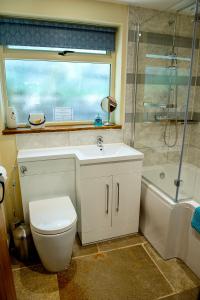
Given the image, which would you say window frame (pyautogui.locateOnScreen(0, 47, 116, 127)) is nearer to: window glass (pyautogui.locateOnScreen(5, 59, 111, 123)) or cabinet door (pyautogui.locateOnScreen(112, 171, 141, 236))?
window glass (pyautogui.locateOnScreen(5, 59, 111, 123))

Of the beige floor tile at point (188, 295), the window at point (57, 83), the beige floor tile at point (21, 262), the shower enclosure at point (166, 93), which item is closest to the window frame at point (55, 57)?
the window at point (57, 83)

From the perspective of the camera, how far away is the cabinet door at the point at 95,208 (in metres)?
1.92

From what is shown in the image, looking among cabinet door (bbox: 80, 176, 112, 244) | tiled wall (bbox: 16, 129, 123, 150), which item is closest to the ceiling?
tiled wall (bbox: 16, 129, 123, 150)

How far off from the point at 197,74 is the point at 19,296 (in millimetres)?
2769

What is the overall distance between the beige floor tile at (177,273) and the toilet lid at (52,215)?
880mm

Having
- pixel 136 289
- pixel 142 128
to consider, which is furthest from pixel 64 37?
pixel 136 289

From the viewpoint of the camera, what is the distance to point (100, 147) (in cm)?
228

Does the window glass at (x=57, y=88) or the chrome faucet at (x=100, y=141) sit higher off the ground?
the window glass at (x=57, y=88)

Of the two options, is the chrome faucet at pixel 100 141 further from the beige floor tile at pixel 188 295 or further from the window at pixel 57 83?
the beige floor tile at pixel 188 295

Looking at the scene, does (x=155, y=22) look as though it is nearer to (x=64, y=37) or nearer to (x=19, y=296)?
(x=64, y=37)

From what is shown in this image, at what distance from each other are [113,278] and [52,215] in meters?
0.71

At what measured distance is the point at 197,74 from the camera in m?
2.44

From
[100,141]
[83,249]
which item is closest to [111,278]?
[83,249]

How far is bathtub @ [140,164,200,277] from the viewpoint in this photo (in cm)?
175
